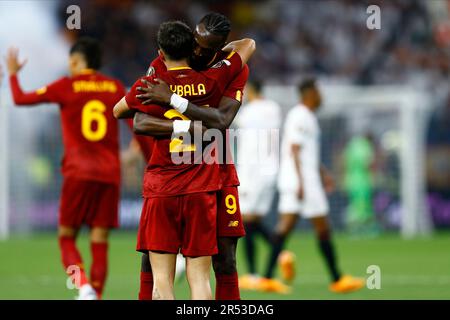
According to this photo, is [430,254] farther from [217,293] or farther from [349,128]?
[217,293]

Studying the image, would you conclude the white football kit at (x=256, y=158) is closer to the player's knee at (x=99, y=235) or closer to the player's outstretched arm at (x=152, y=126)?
the player's knee at (x=99, y=235)

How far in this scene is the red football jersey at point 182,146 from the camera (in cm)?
771

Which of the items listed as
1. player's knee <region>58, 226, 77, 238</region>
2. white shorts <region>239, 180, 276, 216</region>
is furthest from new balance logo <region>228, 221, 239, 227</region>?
white shorts <region>239, 180, 276, 216</region>

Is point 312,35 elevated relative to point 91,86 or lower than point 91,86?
elevated

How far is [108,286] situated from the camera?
13211 mm

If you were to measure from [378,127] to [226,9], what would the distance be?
5.40 metres

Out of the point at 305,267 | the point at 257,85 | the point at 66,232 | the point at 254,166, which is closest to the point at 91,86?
the point at 66,232

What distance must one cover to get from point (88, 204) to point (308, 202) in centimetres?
300

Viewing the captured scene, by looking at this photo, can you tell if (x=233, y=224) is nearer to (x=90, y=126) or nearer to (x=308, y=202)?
(x=90, y=126)

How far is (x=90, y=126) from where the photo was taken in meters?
11.0

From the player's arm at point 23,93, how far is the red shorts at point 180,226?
3386 millimetres

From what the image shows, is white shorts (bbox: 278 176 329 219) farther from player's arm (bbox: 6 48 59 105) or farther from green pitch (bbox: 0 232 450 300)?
player's arm (bbox: 6 48 59 105)

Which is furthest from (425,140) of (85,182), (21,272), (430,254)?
(85,182)

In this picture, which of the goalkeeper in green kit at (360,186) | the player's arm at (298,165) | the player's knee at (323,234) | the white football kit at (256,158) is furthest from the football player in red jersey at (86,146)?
the goalkeeper in green kit at (360,186)
